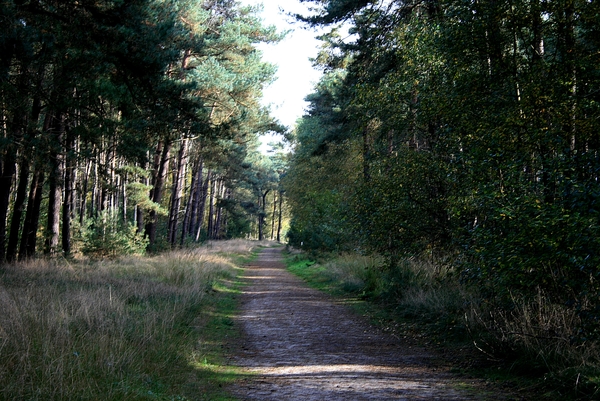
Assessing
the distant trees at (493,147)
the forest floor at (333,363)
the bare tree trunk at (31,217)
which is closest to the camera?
the distant trees at (493,147)

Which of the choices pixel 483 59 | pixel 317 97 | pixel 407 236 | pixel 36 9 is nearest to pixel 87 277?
pixel 36 9

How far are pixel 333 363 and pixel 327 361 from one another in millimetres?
139

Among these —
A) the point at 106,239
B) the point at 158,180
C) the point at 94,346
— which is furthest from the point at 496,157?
the point at 158,180

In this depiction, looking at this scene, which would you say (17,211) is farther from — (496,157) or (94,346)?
(496,157)

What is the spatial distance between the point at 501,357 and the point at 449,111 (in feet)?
14.0

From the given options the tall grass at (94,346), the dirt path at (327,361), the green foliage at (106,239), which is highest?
the green foliage at (106,239)

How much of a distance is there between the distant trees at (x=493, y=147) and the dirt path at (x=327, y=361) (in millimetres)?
1653

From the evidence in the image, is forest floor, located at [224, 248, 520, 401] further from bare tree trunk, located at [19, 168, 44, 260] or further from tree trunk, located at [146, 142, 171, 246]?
tree trunk, located at [146, 142, 171, 246]

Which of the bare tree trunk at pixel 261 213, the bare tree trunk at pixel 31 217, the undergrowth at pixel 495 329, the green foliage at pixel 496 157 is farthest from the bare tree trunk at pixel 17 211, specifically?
the bare tree trunk at pixel 261 213

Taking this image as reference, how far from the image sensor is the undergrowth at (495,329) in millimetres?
5430

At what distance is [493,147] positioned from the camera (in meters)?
7.19

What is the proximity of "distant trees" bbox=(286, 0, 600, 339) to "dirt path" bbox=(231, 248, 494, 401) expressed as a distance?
5.42 feet

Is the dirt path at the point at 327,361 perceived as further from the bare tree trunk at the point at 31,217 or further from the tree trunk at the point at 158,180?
the tree trunk at the point at 158,180

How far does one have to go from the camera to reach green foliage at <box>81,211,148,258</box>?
819 inches
